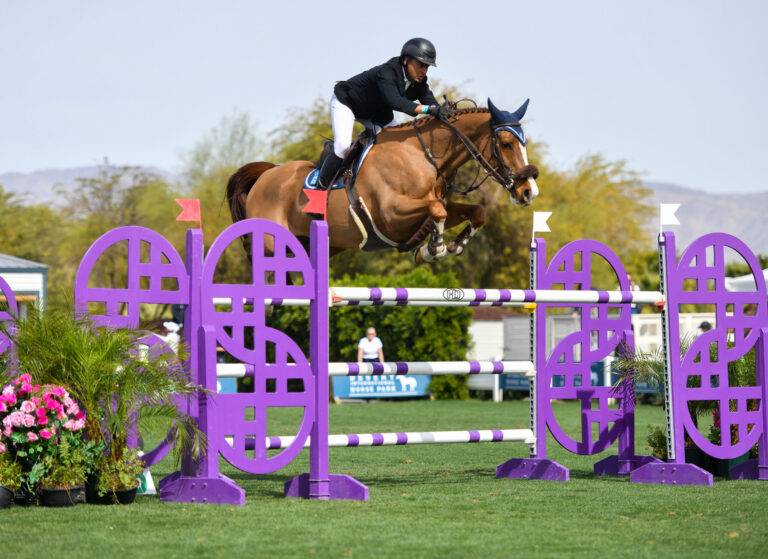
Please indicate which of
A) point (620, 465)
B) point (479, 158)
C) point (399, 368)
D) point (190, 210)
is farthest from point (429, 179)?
point (620, 465)

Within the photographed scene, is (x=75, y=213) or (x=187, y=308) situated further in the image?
(x=75, y=213)

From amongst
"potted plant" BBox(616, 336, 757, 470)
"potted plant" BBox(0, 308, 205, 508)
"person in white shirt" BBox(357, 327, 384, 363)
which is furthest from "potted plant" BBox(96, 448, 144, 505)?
"person in white shirt" BBox(357, 327, 384, 363)

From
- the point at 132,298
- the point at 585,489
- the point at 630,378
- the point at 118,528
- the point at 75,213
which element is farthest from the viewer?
the point at 75,213

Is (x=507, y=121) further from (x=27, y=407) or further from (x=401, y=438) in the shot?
(x=27, y=407)

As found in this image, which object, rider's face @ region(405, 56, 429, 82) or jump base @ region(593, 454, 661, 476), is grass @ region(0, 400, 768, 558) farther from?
rider's face @ region(405, 56, 429, 82)

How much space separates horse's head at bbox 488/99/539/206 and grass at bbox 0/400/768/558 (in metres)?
1.72

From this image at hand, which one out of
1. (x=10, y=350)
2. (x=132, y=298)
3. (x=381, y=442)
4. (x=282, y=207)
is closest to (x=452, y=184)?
(x=282, y=207)

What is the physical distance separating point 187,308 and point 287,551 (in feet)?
6.12

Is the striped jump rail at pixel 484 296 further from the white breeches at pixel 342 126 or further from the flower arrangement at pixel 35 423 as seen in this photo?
the flower arrangement at pixel 35 423

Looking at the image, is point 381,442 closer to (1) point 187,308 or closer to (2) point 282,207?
(1) point 187,308

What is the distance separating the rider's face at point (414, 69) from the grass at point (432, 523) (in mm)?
2456

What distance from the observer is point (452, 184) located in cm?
640

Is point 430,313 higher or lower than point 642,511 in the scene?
higher

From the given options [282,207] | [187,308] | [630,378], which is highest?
[282,207]
